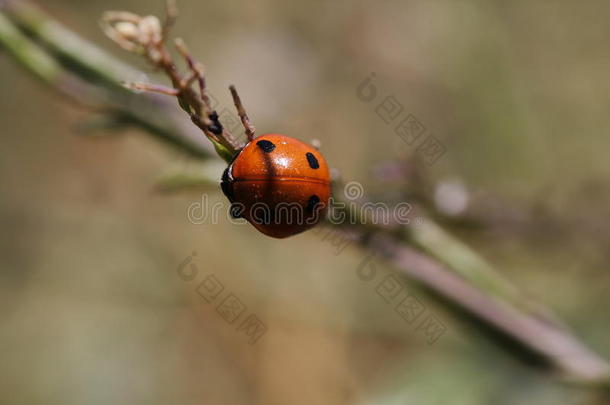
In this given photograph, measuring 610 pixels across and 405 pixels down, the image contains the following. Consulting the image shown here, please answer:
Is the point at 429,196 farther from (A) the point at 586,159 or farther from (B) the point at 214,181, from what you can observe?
(A) the point at 586,159

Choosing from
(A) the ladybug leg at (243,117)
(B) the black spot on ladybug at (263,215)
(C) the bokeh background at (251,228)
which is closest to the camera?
(A) the ladybug leg at (243,117)

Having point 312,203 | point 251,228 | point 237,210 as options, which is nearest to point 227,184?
point 237,210

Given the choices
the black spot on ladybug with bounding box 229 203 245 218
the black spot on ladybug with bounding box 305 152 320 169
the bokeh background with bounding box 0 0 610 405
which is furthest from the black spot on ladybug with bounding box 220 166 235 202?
the bokeh background with bounding box 0 0 610 405

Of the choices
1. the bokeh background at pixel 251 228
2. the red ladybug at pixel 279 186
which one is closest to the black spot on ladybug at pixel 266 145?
the red ladybug at pixel 279 186

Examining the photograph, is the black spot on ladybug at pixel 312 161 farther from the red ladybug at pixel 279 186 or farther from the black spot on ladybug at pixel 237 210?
the black spot on ladybug at pixel 237 210

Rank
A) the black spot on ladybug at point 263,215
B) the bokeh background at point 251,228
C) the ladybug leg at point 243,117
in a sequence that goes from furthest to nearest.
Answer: the bokeh background at point 251,228 < the black spot on ladybug at point 263,215 < the ladybug leg at point 243,117

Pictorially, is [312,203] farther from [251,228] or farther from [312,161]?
[251,228]

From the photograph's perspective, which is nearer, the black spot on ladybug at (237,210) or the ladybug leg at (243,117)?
the ladybug leg at (243,117)
